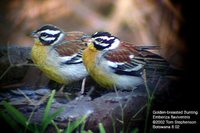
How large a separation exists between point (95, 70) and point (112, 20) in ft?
1.46

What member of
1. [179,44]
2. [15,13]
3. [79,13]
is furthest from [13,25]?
[179,44]

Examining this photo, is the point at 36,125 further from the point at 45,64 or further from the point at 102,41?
the point at 102,41

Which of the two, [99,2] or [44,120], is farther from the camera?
[99,2]

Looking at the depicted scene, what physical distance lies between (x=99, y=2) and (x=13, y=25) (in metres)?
0.52

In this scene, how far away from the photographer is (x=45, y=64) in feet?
15.7

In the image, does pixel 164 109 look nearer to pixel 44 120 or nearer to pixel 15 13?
→ pixel 44 120

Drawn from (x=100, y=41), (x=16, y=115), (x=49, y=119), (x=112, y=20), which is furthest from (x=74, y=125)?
(x=112, y=20)

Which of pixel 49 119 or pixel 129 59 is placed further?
pixel 129 59

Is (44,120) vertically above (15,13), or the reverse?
(15,13)

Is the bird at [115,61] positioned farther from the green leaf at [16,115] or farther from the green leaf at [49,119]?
the green leaf at [16,115]

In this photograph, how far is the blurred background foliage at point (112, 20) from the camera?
4848mm

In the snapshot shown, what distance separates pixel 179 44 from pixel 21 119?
0.96 m

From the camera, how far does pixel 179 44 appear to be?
16.2 ft

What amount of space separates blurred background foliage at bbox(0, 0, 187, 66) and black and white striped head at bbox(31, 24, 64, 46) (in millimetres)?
42
